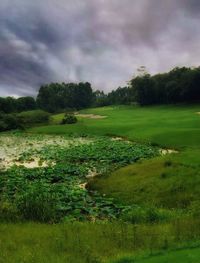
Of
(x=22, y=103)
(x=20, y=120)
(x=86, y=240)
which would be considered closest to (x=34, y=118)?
(x=20, y=120)

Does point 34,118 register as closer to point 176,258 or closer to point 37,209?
point 37,209

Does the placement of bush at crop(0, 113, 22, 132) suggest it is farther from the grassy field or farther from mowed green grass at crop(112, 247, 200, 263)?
mowed green grass at crop(112, 247, 200, 263)

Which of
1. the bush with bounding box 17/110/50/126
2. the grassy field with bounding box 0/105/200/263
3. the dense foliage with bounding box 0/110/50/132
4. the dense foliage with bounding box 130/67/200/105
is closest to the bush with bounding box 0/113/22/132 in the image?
the dense foliage with bounding box 0/110/50/132

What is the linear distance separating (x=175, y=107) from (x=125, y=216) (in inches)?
3592

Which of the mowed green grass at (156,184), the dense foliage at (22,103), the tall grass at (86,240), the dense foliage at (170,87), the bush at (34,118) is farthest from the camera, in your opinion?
the dense foliage at (22,103)

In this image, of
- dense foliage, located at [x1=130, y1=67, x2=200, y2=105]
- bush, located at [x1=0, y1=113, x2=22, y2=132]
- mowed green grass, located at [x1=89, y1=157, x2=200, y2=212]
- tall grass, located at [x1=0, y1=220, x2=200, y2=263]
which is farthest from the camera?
dense foliage, located at [x1=130, y1=67, x2=200, y2=105]

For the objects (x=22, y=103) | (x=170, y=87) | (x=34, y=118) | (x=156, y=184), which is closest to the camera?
(x=156, y=184)

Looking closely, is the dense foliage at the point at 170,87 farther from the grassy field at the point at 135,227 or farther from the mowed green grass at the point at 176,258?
the mowed green grass at the point at 176,258

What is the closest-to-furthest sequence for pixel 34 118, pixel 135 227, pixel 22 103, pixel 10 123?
pixel 135 227 < pixel 10 123 < pixel 34 118 < pixel 22 103

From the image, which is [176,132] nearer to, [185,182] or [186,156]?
[186,156]

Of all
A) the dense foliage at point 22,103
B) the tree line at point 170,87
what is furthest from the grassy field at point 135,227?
the dense foliage at point 22,103

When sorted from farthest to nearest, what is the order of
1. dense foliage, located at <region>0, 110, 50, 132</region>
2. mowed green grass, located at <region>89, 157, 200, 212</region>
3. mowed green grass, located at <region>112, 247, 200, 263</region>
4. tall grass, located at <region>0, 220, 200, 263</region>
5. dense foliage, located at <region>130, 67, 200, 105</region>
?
dense foliage, located at <region>130, 67, 200, 105</region>, dense foliage, located at <region>0, 110, 50, 132</region>, mowed green grass, located at <region>89, 157, 200, 212</region>, tall grass, located at <region>0, 220, 200, 263</region>, mowed green grass, located at <region>112, 247, 200, 263</region>

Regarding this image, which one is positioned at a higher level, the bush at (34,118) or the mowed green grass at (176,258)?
the mowed green grass at (176,258)

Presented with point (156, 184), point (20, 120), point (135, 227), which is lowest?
point (20, 120)
